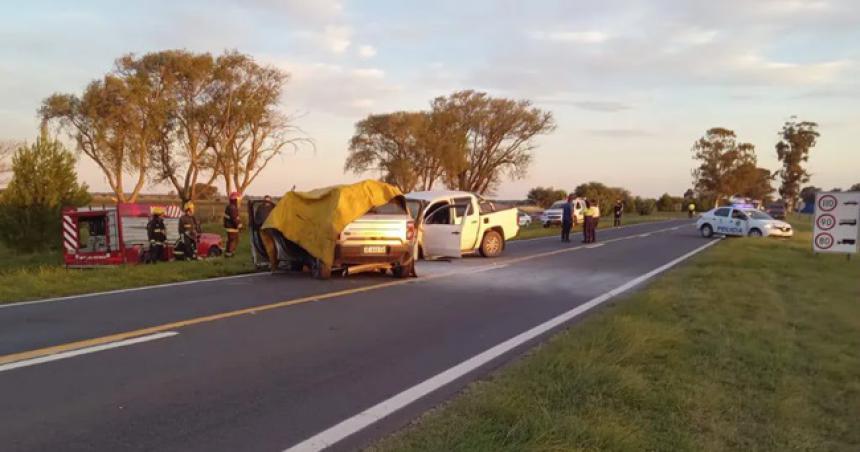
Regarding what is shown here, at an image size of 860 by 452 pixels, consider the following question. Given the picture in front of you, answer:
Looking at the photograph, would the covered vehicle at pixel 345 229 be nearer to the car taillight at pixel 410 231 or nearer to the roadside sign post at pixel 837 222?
the car taillight at pixel 410 231

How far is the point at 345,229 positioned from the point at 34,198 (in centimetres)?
2412

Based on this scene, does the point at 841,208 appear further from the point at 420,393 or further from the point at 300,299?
the point at 420,393

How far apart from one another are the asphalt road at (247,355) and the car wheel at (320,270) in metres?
0.47

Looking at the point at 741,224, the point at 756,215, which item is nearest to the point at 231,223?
the point at 741,224

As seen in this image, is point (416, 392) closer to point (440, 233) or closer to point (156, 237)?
point (440, 233)

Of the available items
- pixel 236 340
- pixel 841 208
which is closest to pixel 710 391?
pixel 236 340

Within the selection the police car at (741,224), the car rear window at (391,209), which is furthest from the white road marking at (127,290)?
the police car at (741,224)

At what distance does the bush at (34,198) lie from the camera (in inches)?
1168

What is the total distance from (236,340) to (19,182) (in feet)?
92.2

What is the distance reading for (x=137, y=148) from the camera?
131ft

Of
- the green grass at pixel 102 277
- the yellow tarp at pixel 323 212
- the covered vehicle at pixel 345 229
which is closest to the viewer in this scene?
the green grass at pixel 102 277

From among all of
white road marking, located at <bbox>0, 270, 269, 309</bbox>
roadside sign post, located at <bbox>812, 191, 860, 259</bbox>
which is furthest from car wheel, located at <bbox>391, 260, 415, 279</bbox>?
roadside sign post, located at <bbox>812, 191, 860, 259</bbox>

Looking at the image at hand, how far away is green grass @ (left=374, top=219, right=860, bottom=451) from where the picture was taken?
14.3 feet

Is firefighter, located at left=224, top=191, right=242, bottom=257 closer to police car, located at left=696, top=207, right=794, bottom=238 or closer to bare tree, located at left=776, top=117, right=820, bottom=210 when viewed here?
police car, located at left=696, top=207, right=794, bottom=238
